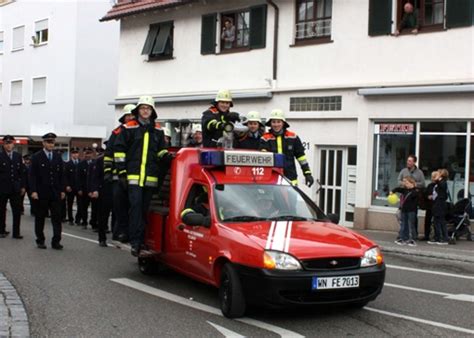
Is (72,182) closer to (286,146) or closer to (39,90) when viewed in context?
(286,146)

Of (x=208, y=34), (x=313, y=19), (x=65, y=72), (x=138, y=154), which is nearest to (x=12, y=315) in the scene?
(x=138, y=154)

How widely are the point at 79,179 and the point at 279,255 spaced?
11161 millimetres

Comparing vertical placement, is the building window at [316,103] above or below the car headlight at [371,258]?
above

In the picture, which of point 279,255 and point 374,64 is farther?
point 374,64

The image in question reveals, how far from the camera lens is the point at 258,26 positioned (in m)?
19.0

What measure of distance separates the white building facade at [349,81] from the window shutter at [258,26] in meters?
0.03

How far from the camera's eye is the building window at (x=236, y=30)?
19.0 metres

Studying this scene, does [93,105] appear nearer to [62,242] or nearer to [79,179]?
[79,179]

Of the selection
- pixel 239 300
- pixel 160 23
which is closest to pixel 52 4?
pixel 160 23

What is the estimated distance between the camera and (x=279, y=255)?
19.9ft

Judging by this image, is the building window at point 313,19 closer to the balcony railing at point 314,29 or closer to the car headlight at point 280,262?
the balcony railing at point 314,29

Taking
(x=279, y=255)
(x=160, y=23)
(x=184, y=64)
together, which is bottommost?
(x=279, y=255)

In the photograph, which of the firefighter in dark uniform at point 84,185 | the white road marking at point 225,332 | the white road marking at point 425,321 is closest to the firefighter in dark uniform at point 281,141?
the white road marking at point 425,321

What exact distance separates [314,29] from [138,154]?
10570mm
